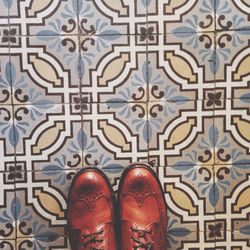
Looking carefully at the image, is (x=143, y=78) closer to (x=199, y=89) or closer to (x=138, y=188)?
(x=199, y=89)

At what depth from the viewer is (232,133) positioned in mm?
1245

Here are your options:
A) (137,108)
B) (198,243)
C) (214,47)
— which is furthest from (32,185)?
(214,47)

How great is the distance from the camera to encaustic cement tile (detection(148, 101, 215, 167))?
1.23m

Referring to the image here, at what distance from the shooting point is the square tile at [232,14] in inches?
47.8

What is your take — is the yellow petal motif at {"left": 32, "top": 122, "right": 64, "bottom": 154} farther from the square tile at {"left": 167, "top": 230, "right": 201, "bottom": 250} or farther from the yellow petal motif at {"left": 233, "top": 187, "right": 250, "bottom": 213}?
the yellow petal motif at {"left": 233, "top": 187, "right": 250, "bottom": 213}

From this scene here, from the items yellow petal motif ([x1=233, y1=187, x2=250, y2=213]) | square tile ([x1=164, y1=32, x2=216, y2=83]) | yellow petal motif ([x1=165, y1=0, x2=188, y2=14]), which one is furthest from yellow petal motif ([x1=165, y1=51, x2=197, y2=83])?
yellow petal motif ([x1=233, y1=187, x2=250, y2=213])

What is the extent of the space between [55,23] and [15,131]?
0.28m

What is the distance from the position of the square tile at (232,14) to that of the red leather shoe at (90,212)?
473 mm

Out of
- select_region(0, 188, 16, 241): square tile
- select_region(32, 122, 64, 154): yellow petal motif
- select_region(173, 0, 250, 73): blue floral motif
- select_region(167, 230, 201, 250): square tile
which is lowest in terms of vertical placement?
select_region(167, 230, 201, 250): square tile

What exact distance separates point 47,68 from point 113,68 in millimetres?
160

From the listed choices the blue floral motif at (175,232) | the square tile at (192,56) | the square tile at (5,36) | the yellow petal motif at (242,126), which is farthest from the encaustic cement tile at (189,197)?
the square tile at (5,36)

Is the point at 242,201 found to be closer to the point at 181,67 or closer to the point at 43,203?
the point at 181,67

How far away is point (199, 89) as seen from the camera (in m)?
1.23

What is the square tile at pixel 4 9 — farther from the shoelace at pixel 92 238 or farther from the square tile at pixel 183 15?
the shoelace at pixel 92 238
